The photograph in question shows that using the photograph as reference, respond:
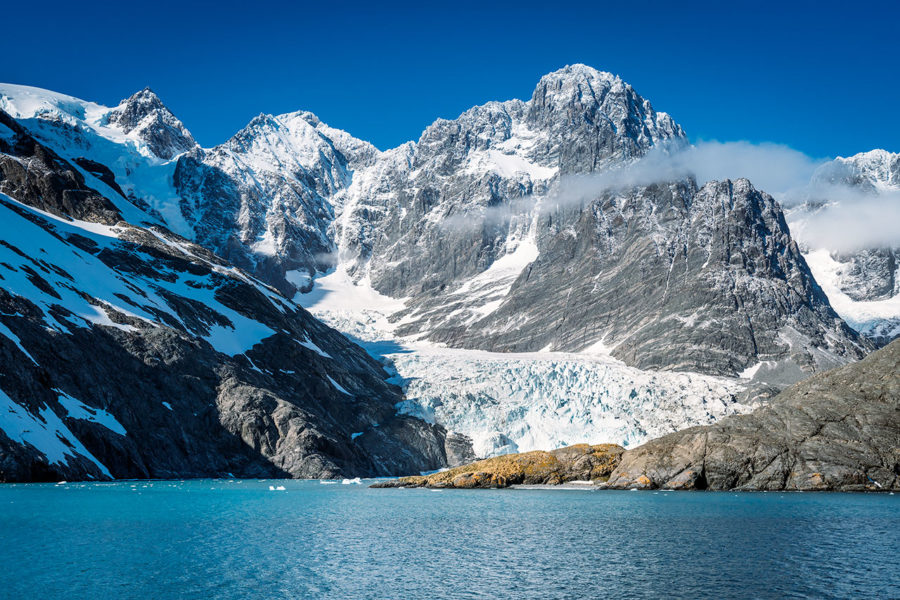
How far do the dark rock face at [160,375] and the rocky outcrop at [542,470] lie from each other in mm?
26607

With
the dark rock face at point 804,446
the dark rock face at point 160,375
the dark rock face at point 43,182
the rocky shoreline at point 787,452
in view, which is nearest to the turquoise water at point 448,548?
the dark rock face at point 804,446

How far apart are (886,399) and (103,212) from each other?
513 feet

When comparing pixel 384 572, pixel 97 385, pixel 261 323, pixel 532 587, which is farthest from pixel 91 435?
pixel 532 587

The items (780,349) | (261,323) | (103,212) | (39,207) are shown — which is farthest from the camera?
(780,349)

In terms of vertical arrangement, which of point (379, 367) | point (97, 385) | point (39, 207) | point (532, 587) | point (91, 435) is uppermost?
point (39, 207)

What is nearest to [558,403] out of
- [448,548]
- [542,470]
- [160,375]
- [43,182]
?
[542,470]

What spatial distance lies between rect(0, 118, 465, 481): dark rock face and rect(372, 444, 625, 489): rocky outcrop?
87.3 feet

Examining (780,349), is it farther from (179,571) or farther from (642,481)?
(179,571)

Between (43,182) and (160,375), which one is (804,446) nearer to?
(160,375)

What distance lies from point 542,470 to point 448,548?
164 ft

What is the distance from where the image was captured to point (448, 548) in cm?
3991

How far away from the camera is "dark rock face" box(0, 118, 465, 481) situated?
292 ft

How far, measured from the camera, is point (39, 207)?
164m

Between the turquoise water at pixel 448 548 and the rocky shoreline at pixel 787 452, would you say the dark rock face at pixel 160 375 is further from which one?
the rocky shoreline at pixel 787 452
